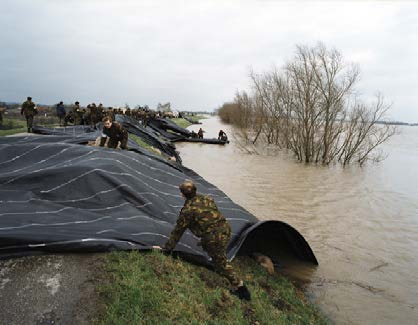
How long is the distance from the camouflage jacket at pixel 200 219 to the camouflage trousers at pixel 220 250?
51 millimetres

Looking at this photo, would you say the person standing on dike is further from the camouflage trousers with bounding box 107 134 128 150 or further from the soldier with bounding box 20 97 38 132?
the soldier with bounding box 20 97 38 132

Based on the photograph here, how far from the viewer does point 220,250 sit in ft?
15.5

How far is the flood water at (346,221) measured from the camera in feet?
20.3

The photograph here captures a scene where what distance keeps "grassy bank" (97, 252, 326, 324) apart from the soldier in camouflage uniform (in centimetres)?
21

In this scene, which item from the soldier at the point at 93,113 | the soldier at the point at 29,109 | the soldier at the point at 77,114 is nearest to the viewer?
the soldier at the point at 29,109

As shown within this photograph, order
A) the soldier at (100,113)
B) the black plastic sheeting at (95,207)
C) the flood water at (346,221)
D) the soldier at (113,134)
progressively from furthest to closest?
the soldier at (100,113) < the soldier at (113,134) < the flood water at (346,221) < the black plastic sheeting at (95,207)

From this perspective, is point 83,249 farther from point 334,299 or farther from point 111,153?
point 334,299

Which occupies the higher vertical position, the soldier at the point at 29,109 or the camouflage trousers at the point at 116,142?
the soldier at the point at 29,109

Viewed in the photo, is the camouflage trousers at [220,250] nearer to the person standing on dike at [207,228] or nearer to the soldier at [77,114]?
the person standing on dike at [207,228]

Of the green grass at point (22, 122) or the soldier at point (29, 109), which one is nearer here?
the soldier at point (29, 109)

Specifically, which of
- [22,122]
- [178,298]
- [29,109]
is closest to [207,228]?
[178,298]

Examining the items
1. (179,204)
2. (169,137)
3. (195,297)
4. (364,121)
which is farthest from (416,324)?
(169,137)

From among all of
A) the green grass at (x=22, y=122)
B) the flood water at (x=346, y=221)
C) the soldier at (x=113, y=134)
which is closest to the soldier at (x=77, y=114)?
the green grass at (x=22, y=122)

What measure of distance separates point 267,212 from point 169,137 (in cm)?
1998
